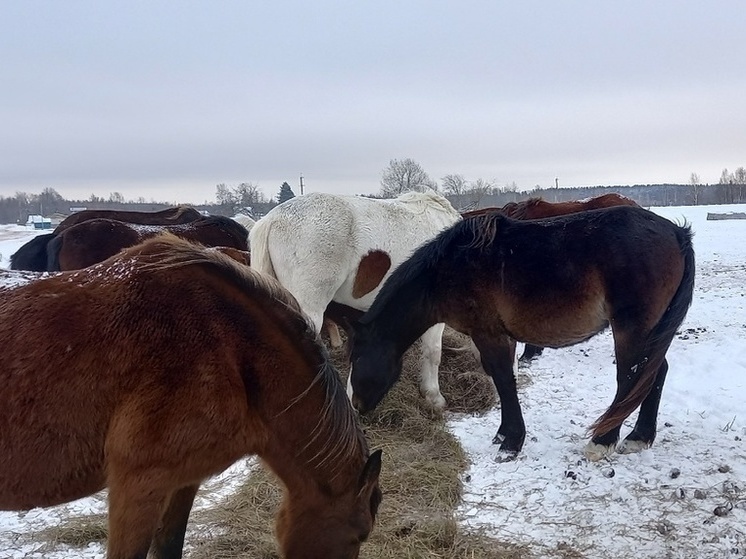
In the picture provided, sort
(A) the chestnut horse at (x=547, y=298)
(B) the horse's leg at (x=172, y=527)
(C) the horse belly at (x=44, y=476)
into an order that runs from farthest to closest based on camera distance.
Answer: (A) the chestnut horse at (x=547, y=298) → (B) the horse's leg at (x=172, y=527) → (C) the horse belly at (x=44, y=476)

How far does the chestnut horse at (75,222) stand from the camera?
6547 millimetres

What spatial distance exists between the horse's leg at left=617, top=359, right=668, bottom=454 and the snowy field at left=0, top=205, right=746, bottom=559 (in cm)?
7

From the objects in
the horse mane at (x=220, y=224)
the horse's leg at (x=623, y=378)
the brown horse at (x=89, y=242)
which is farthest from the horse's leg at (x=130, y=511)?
the horse mane at (x=220, y=224)

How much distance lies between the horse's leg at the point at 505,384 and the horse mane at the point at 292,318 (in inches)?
83.5

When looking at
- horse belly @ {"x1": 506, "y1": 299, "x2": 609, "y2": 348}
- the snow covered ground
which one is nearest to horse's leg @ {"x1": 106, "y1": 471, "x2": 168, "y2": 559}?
the snow covered ground

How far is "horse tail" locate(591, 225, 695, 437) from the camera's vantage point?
3.76 meters

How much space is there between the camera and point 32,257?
6.59 metres

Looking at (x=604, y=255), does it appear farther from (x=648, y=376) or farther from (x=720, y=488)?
(x=720, y=488)

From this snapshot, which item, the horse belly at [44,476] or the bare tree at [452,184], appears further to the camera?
the bare tree at [452,184]

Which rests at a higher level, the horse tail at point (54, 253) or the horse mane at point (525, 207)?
the horse mane at point (525, 207)

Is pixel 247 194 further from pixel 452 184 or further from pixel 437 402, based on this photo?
pixel 437 402

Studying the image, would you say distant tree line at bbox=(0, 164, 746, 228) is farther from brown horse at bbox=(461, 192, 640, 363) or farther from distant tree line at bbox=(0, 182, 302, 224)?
brown horse at bbox=(461, 192, 640, 363)

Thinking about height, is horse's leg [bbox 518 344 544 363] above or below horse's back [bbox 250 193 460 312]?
below

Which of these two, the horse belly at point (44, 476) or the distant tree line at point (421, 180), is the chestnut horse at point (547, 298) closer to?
the horse belly at point (44, 476)
